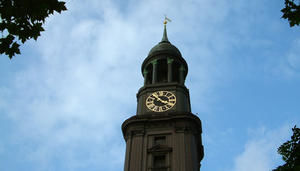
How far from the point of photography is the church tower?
112ft

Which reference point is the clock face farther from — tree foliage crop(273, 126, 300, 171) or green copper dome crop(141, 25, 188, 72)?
tree foliage crop(273, 126, 300, 171)

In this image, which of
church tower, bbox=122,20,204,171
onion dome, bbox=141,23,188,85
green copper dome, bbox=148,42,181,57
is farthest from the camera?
green copper dome, bbox=148,42,181,57

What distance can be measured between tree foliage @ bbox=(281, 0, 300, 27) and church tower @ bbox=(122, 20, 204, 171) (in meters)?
23.8

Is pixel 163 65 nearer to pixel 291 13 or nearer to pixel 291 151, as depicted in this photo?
pixel 291 151

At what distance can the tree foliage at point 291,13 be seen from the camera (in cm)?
1076

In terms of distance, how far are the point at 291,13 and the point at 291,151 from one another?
195 inches

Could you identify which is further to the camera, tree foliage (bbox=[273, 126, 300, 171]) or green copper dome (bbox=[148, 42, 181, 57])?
green copper dome (bbox=[148, 42, 181, 57])

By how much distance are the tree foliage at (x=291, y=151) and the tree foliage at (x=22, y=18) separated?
8.13m

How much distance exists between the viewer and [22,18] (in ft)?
34.6

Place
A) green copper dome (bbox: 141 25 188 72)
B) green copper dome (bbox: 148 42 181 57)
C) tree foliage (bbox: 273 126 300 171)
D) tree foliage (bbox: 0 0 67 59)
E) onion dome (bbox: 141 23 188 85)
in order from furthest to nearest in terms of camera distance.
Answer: green copper dome (bbox: 148 42 181 57), green copper dome (bbox: 141 25 188 72), onion dome (bbox: 141 23 188 85), tree foliage (bbox: 273 126 300 171), tree foliage (bbox: 0 0 67 59)

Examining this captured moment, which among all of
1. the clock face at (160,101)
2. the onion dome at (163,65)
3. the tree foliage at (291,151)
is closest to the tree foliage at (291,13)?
the tree foliage at (291,151)

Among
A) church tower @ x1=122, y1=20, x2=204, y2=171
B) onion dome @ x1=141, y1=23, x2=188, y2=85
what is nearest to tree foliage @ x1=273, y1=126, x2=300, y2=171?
church tower @ x1=122, y1=20, x2=204, y2=171

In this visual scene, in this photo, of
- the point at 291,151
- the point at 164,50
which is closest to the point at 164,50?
the point at 164,50

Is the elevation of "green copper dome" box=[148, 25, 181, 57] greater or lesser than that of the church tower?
greater
